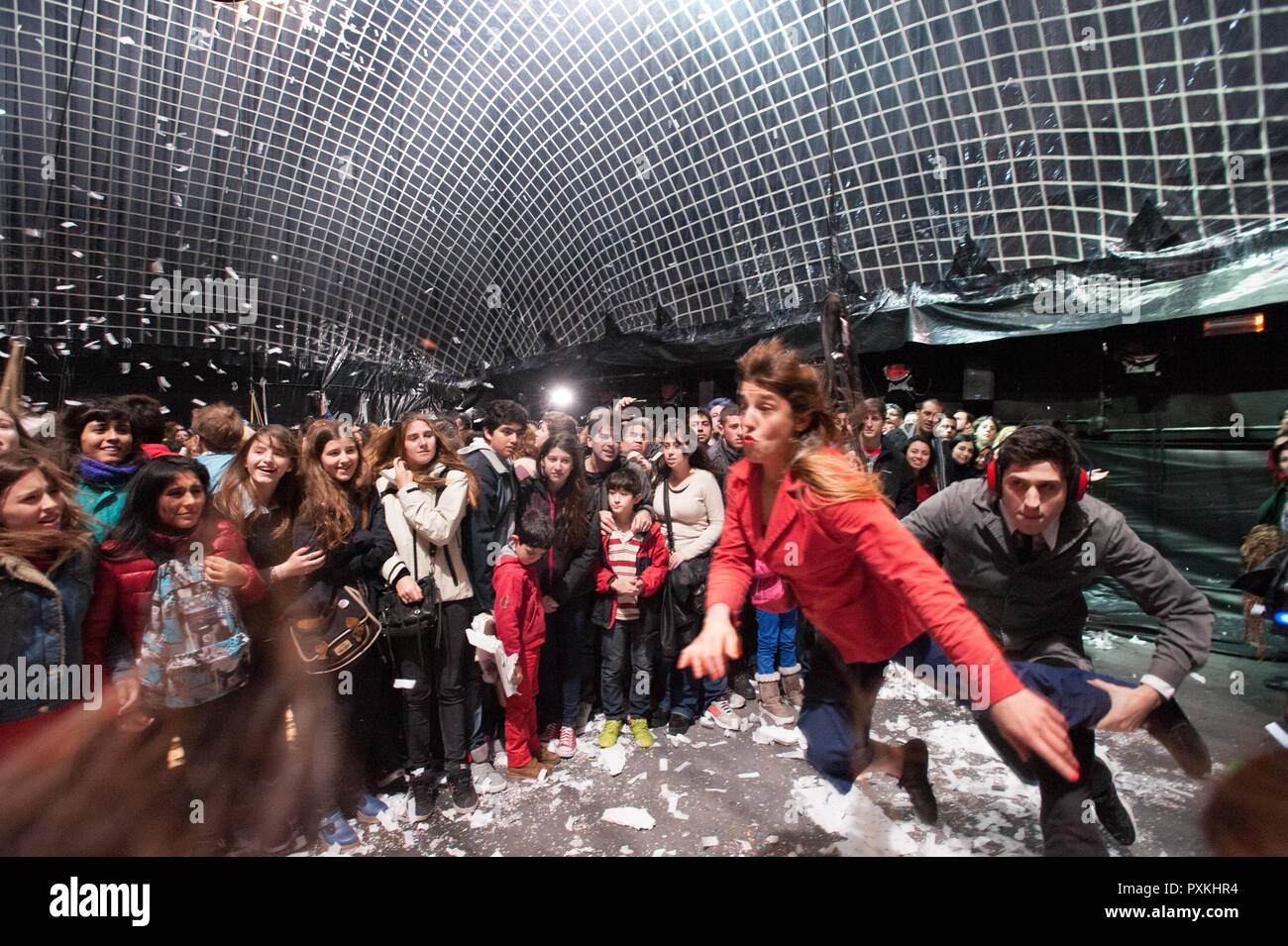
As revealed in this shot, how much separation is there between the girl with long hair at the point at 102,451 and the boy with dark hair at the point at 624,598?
2571 millimetres

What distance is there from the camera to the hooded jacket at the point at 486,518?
3.44 m

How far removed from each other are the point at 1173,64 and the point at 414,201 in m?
13.0

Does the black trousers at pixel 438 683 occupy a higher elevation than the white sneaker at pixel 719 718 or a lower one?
higher

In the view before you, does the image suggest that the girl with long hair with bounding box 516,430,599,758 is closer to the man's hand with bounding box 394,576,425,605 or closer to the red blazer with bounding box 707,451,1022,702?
the man's hand with bounding box 394,576,425,605

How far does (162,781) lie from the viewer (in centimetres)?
225

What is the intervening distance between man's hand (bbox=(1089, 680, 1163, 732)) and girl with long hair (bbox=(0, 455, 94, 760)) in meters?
3.80

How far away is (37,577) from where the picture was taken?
69.7 inches

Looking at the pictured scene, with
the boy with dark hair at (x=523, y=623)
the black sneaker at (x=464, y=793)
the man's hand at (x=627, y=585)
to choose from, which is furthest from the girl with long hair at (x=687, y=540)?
the black sneaker at (x=464, y=793)

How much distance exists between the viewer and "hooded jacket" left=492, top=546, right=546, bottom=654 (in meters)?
3.02

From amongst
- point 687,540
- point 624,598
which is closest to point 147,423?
point 624,598

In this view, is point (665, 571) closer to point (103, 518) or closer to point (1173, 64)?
point (103, 518)

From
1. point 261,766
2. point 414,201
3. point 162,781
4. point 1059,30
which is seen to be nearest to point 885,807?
point 261,766

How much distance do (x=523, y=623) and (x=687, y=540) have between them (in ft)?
4.56

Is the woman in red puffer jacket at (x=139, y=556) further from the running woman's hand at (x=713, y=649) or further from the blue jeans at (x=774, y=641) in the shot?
the blue jeans at (x=774, y=641)
